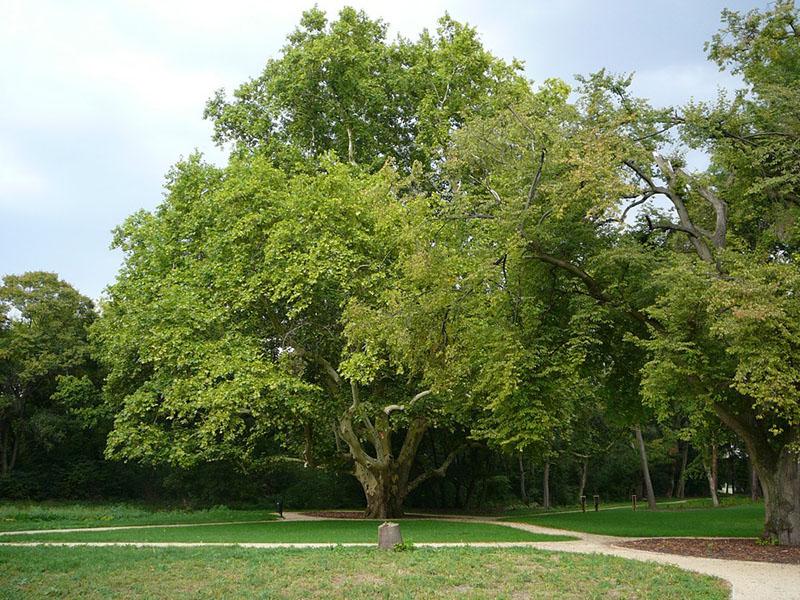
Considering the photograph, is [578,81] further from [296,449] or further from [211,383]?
[296,449]

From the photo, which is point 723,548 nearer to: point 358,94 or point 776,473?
point 776,473

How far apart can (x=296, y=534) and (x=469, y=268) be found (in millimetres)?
7779

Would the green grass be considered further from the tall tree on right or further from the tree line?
the tall tree on right

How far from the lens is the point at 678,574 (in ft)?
35.4

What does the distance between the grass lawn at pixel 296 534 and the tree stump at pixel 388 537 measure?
2036 mm

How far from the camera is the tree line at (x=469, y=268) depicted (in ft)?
50.3

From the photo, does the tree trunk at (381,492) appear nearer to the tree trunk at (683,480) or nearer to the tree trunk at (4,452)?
the tree trunk at (4,452)

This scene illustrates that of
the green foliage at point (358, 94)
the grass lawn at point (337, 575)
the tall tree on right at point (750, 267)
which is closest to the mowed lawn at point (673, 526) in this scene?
the tall tree on right at point (750, 267)

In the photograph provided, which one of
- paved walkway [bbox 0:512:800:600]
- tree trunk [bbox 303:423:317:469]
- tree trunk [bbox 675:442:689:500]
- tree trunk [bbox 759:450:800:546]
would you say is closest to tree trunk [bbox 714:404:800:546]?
tree trunk [bbox 759:450:800:546]

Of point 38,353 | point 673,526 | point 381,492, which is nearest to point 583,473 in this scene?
point 381,492

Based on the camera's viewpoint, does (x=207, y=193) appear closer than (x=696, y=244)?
No

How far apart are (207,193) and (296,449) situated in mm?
9937

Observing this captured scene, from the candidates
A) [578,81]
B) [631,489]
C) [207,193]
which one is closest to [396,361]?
[578,81]

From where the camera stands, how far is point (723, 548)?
15.1 m
